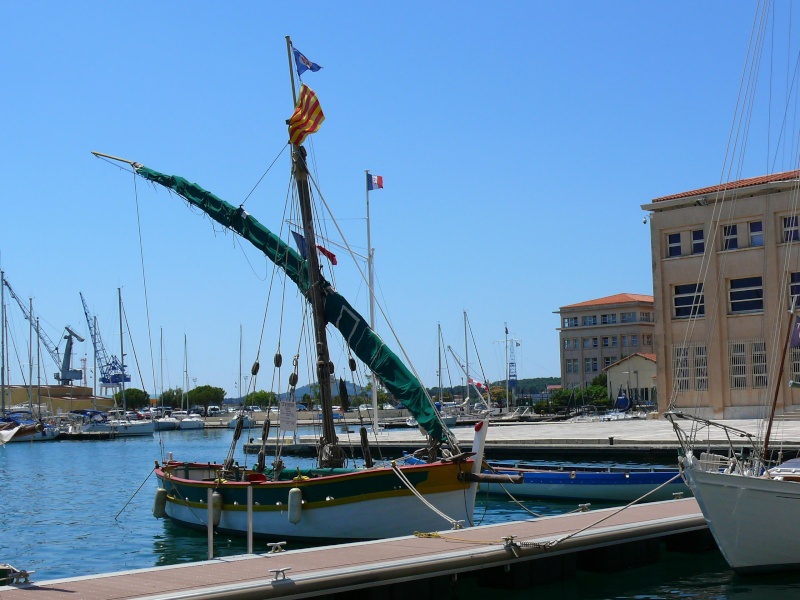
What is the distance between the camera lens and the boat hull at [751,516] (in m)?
17.8

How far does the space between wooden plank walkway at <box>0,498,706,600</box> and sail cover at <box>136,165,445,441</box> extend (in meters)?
4.70

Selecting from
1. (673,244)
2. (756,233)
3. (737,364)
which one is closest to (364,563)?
(737,364)

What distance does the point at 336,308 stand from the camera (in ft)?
84.7

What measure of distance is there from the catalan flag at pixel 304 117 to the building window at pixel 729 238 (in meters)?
38.4

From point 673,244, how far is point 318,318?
40.9 metres

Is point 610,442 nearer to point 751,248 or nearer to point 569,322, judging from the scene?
point 751,248

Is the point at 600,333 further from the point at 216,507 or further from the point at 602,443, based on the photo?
the point at 216,507

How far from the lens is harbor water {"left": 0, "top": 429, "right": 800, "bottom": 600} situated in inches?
738

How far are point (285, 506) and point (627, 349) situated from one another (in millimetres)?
117340

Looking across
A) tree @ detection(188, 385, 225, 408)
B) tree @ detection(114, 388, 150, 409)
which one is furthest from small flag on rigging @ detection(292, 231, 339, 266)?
tree @ detection(188, 385, 225, 408)

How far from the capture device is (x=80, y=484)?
4859 centimetres

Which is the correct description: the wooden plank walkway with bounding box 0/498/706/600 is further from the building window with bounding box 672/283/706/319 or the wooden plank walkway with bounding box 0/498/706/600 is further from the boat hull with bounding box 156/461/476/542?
the building window with bounding box 672/283/706/319

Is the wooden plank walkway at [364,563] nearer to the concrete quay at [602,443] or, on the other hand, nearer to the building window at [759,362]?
the concrete quay at [602,443]

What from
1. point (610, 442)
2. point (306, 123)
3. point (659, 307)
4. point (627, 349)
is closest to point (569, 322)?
point (627, 349)
